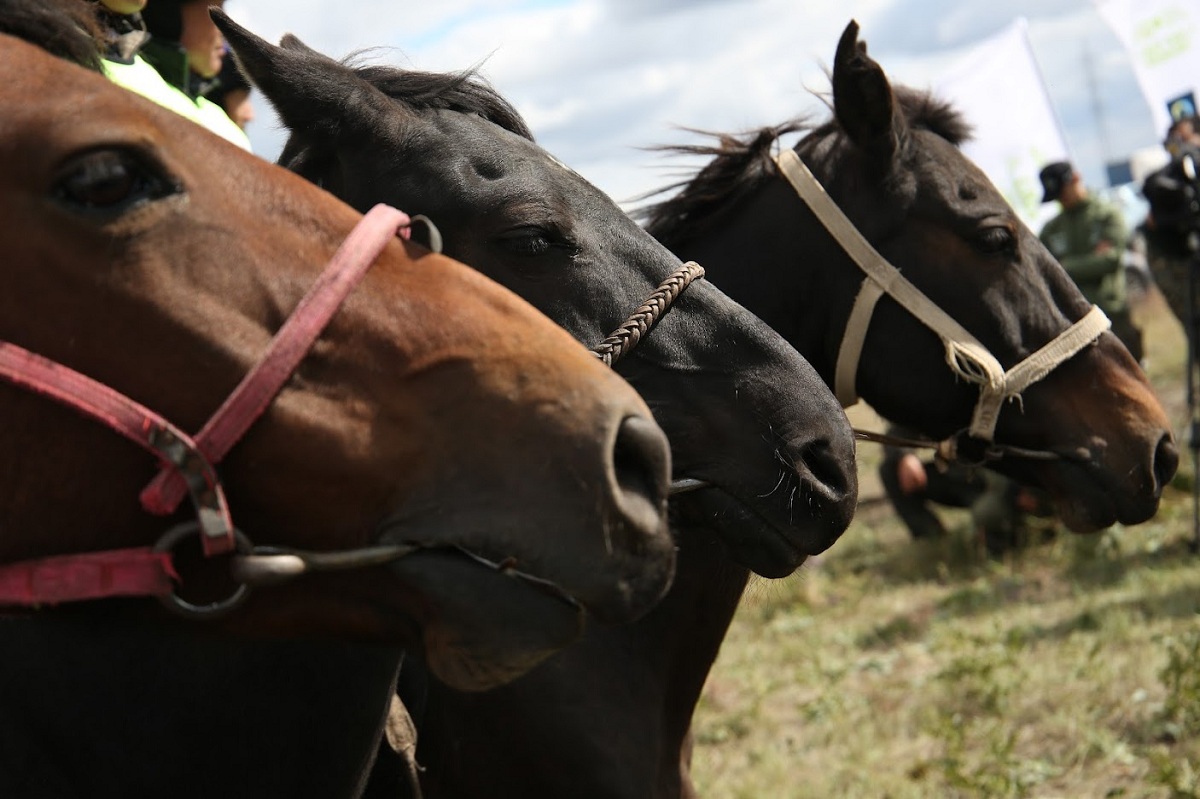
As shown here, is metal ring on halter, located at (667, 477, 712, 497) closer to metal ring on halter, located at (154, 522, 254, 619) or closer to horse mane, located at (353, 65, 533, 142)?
horse mane, located at (353, 65, 533, 142)

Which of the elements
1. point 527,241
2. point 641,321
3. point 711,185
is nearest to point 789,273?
point 711,185

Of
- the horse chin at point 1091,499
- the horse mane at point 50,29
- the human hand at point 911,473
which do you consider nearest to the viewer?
the horse mane at point 50,29

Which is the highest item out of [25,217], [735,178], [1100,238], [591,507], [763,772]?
[25,217]

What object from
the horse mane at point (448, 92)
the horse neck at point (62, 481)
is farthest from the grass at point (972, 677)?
the horse neck at point (62, 481)

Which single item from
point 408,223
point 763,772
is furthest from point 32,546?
point 763,772

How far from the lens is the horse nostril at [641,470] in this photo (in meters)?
1.71

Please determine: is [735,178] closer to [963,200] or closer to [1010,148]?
[963,200]

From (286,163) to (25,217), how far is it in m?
1.09

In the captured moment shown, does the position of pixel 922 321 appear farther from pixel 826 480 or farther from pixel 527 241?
pixel 527 241

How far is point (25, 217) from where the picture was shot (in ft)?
5.47

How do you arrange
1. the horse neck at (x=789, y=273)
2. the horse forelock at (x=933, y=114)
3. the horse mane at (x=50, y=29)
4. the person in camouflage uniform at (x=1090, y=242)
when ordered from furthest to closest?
the person in camouflage uniform at (x=1090, y=242), the horse forelock at (x=933, y=114), the horse neck at (x=789, y=273), the horse mane at (x=50, y=29)

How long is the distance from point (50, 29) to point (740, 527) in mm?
1585

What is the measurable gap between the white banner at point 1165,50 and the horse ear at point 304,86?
8861 mm

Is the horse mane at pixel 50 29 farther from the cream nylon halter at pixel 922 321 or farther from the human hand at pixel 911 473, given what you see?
the human hand at pixel 911 473
